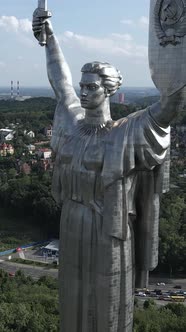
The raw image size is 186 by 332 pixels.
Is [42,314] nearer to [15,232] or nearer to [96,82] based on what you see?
[96,82]

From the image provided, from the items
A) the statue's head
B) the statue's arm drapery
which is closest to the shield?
the statue's head

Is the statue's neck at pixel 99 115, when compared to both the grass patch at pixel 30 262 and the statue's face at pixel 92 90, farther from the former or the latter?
the grass patch at pixel 30 262

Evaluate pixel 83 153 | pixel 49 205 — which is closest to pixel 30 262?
pixel 49 205

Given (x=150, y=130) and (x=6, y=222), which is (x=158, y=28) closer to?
(x=150, y=130)

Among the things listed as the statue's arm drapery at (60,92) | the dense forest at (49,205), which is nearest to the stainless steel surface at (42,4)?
the statue's arm drapery at (60,92)

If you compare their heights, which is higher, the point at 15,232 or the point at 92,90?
the point at 92,90

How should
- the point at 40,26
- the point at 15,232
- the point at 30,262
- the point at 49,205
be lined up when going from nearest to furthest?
1. the point at 40,26
2. the point at 30,262
3. the point at 49,205
4. the point at 15,232

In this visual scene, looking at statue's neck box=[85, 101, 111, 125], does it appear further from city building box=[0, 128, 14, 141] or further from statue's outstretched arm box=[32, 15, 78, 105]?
city building box=[0, 128, 14, 141]

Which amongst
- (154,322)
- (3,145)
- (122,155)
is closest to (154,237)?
(122,155)
